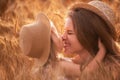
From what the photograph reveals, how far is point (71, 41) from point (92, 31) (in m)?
0.08

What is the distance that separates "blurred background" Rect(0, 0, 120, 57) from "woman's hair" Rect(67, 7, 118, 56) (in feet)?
1.15

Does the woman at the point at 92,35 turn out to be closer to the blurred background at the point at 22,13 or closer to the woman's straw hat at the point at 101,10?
the woman's straw hat at the point at 101,10

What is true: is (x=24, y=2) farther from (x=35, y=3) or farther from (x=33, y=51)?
(x=33, y=51)

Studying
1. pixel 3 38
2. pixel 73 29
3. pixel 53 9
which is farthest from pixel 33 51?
pixel 53 9

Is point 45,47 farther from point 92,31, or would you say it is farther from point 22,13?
point 22,13

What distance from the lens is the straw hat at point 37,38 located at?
1.56 meters

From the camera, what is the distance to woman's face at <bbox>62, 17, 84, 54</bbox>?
1.58 m

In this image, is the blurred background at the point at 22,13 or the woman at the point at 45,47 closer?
the woman at the point at 45,47

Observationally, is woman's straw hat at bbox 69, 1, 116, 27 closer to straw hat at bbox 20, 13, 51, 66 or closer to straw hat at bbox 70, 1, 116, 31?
straw hat at bbox 70, 1, 116, 31

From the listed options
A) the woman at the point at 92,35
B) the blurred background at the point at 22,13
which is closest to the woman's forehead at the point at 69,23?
the woman at the point at 92,35

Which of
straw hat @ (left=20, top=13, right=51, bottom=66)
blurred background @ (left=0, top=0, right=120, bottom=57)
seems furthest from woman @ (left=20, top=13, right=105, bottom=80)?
blurred background @ (left=0, top=0, right=120, bottom=57)

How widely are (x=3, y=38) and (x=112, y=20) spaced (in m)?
0.57

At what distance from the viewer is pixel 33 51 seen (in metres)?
1.57

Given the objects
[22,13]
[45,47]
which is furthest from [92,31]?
[22,13]
